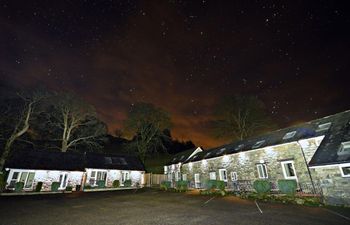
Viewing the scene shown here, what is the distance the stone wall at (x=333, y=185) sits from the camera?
10133 millimetres

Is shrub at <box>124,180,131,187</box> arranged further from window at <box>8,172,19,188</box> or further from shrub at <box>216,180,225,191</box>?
shrub at <box>216,180,225,191</box>

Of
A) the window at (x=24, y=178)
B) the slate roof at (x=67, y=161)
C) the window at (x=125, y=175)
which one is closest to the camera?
the window at (x=24, y=178)

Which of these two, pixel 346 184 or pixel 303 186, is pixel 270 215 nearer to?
pixel 346 184

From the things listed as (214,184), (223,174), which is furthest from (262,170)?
(223,174)

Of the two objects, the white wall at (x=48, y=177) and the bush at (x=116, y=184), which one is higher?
the white wall at (x=48, y=177)

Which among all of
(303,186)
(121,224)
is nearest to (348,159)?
(303,186)

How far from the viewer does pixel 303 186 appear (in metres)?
13.2

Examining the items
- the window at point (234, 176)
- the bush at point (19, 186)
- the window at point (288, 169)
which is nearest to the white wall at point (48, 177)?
the bush at point (19, 186)

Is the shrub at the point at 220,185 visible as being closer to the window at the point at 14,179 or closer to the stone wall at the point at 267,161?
the stone wall at the point at 267,161

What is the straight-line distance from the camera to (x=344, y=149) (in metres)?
11.0

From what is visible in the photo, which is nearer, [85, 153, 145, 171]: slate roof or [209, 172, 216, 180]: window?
[209, 172, 216, 180]: window

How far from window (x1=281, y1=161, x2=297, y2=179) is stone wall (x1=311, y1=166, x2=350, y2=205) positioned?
2.50 metres

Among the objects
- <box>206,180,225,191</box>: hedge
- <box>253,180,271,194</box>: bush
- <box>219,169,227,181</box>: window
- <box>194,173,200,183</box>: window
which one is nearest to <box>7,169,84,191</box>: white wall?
<box>194,173,200,183</box>: window

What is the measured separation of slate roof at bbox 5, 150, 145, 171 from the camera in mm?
20281
